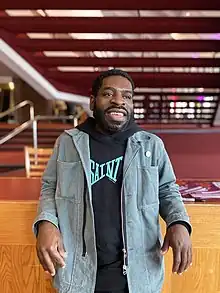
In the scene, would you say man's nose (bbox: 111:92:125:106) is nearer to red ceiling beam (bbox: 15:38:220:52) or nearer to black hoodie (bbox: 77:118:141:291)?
black hoodie (bbox: 77:118:141:291)

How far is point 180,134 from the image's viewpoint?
617 centimetres

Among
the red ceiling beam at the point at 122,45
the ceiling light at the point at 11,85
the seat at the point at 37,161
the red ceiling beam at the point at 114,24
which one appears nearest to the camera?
the seat at the point at 37,161

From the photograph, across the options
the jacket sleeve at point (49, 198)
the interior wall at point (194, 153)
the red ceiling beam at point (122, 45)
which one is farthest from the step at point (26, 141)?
the jacket sleeve at point (49, 198)

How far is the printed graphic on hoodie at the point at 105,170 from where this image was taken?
1104 millimetres

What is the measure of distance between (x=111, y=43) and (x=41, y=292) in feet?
10.7

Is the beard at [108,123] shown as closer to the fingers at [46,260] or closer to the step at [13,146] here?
the fingers at [46,260]

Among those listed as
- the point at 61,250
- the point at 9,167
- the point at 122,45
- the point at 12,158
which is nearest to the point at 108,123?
the point at 61,250

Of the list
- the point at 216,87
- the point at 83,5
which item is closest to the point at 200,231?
the point at 83,5

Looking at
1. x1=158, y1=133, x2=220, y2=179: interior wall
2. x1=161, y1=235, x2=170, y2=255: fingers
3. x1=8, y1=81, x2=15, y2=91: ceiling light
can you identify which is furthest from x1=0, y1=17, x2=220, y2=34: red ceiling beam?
x1=8, y1=81, x2=15, y2=91: ceiling light

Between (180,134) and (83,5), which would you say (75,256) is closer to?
(83,5)

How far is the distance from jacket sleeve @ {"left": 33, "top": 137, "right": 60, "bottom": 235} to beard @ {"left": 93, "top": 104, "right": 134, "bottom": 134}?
13cm

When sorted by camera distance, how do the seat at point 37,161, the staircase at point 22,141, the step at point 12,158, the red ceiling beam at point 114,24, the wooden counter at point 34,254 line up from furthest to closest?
the staircase at point 22,141 → the step at point 12,158 → the red ceiling beam at point 114,24 → the seat at point 37,161 → the wooden counter at point 34,254

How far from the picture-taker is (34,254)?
5.33 feet

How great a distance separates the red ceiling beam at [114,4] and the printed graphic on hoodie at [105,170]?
2.66 m
